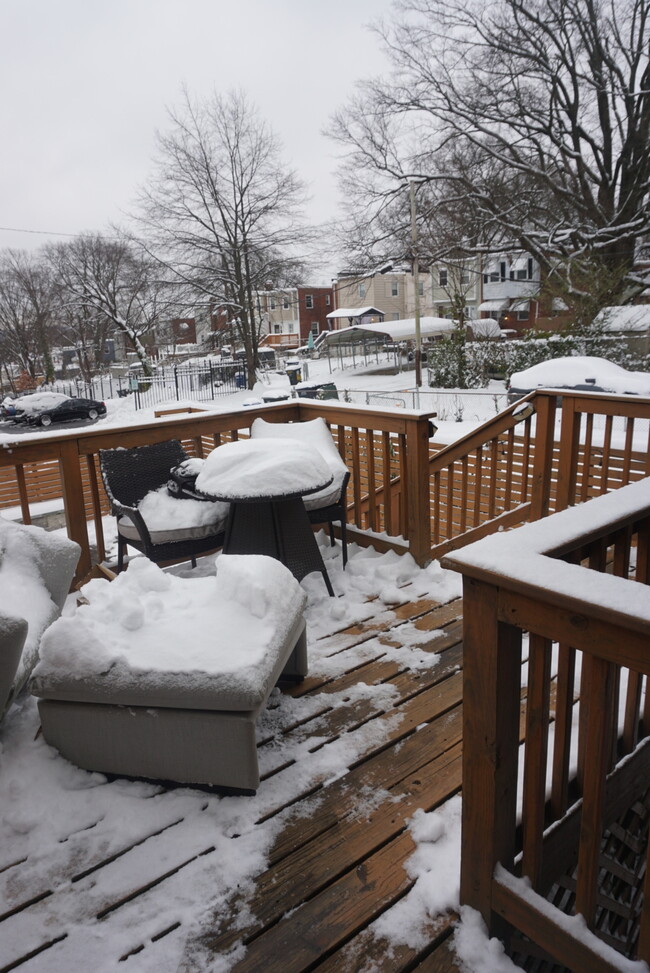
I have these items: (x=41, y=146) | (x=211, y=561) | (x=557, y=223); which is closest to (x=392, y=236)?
(x=557, y=223)

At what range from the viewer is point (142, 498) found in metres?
3.50

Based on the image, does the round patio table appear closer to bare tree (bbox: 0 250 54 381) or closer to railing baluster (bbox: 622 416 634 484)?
railing baluster (bbox: 622 416 634 484)

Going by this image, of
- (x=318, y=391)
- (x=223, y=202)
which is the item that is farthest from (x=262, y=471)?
(x=223, y=202)

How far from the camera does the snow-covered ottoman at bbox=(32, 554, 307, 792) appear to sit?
1750 millimetres

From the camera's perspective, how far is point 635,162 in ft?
52.6

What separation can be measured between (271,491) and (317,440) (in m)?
0.89

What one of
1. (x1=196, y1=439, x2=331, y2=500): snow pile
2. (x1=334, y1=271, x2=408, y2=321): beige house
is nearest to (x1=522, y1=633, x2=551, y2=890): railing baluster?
(x1=196, y1=439, x2=331, y2=500): snow pile

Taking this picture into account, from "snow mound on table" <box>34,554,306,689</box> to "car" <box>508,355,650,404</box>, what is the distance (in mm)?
5969

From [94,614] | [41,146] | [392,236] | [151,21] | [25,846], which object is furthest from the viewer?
[41,146]

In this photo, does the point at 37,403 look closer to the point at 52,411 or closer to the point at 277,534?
the point at 52,411

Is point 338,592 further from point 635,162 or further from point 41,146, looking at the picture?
point 41,146

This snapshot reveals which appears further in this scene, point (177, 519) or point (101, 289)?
point (101, 289)

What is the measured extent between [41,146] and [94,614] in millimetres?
24917

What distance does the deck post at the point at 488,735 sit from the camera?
1251 mm
